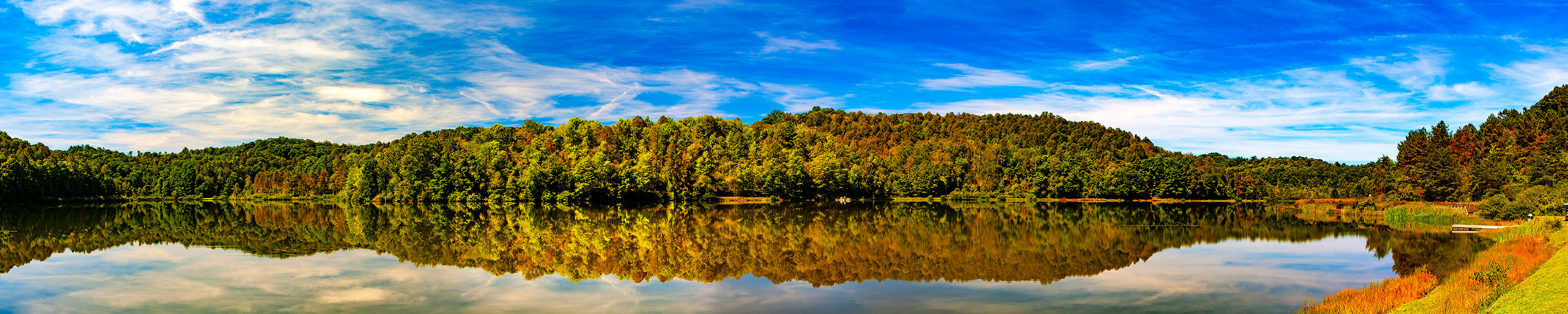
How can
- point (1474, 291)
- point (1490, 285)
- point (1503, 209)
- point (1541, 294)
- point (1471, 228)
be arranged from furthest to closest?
point (1503, 209) → point (1471, 228) → point (1490, 285) → point (1474, 291) → point (1541, 294)

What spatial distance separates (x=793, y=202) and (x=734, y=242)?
45963 millimetres

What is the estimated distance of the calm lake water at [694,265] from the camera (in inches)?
519

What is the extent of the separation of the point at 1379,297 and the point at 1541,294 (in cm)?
206

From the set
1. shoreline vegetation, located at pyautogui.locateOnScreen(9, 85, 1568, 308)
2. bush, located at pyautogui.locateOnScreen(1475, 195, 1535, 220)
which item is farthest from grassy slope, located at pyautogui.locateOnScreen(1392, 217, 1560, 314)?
bush, located at pyautogui.locateOnScreen(1475, 195, 1535, 220)

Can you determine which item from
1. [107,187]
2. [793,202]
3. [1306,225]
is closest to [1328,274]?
[1306,225]

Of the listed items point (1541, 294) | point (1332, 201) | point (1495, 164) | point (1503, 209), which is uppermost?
point (1495, 164)

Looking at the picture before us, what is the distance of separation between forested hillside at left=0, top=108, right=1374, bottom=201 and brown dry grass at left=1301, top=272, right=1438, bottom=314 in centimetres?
5679

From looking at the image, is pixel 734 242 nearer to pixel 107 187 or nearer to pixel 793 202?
pixel 793 202

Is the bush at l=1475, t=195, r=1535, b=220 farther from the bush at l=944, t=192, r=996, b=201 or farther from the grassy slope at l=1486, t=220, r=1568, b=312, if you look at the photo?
the bush at l=944, t=192, r=996, b=201

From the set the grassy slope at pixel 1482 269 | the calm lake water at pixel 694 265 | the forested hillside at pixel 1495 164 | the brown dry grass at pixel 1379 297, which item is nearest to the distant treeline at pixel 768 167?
the forested hillside at pixel 1495 164

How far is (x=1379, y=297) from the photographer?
1250 centimetres

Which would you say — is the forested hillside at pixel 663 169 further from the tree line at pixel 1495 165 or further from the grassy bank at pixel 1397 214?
the grassy bank at pixel 1397 214

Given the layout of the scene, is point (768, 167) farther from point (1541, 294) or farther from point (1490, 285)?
point (1541, 294)

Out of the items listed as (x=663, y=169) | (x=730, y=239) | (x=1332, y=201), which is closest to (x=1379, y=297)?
(x=730, y=239)
